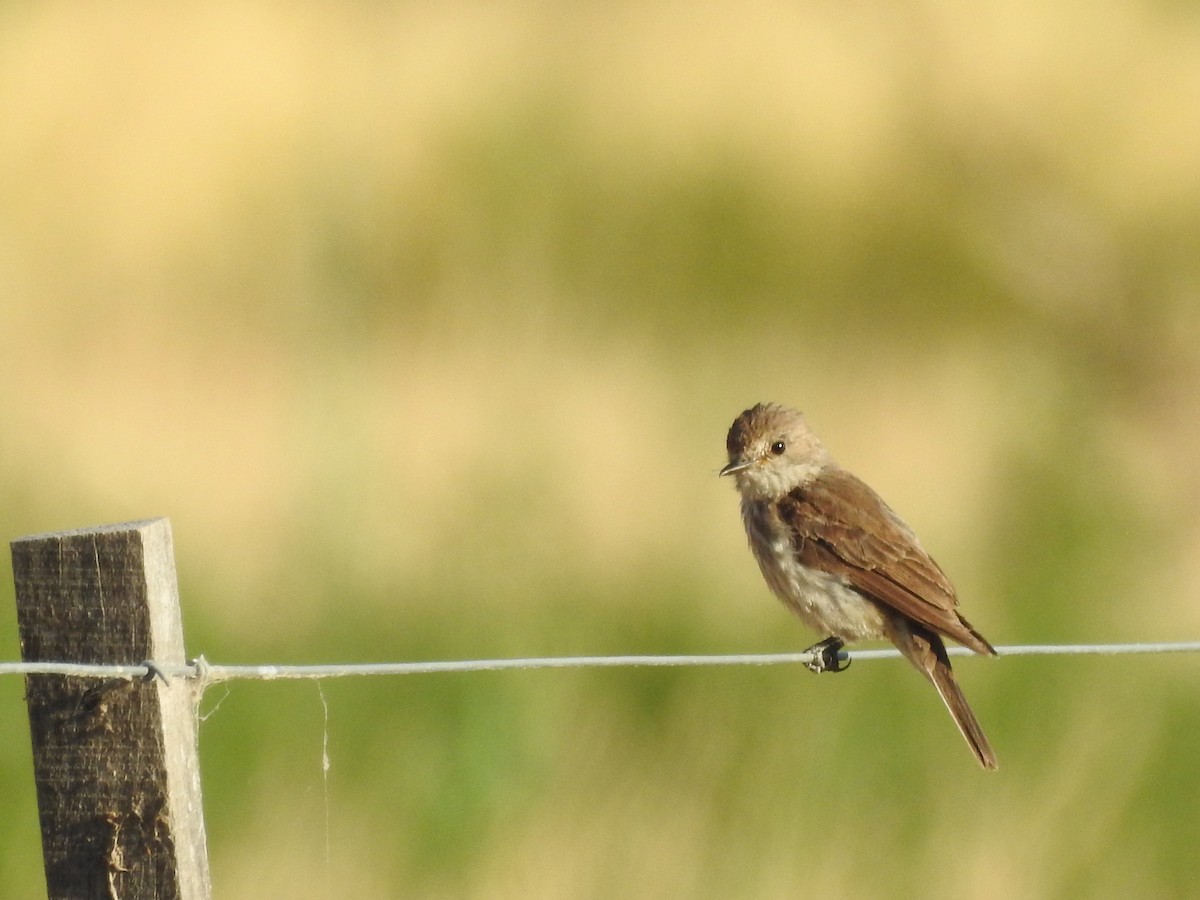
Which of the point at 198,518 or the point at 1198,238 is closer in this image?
the point at 198,518

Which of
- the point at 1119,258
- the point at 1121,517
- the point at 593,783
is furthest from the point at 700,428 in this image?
the point at 1119,258

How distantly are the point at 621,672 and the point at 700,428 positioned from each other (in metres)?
1.89

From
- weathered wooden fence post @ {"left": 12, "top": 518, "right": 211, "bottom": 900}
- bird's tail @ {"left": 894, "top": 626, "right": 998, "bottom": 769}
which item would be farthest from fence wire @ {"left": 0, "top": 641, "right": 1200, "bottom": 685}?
bird's tail @ {"left": 894, "top": 626, "right": 998, "bottom": 769}

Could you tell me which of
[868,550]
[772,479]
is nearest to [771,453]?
[772,479]

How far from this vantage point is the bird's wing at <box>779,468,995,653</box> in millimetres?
A: 5391

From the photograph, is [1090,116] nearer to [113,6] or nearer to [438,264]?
[438,264]

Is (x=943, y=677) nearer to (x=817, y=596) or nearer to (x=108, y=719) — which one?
(x=817, y=596)

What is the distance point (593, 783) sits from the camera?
234 inches

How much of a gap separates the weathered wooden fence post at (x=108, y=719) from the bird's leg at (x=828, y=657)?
9.01 ft

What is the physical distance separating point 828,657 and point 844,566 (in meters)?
0.32

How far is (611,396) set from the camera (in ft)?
28.9

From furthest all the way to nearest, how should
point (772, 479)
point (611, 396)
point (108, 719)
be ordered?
point (611, 396) < point (772, 479) < point (108, 719)

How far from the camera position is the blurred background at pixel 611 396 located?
588cm

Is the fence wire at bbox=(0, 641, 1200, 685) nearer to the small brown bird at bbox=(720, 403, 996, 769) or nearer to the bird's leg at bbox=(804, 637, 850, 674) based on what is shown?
the small brown bird at bbox=(720, 403, 996, 769)
